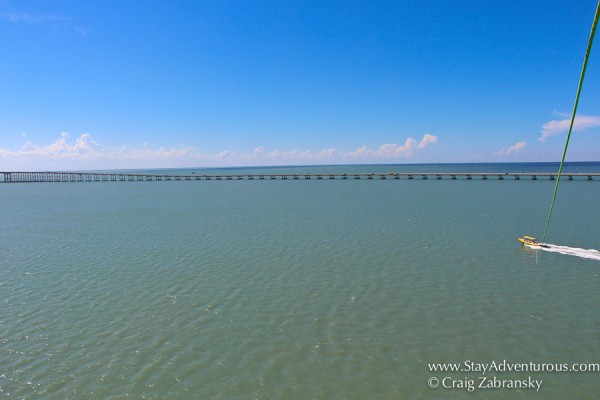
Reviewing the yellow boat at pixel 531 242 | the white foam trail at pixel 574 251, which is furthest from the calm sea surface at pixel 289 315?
the white foam trail at pixel 574 251

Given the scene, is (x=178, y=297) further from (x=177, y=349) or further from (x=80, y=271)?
(x=80, y=271)

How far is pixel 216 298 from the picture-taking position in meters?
15.9

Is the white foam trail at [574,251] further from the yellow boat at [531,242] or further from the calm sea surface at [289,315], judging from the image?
the calm sea surface at [289,315]

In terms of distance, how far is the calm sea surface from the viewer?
9.89m

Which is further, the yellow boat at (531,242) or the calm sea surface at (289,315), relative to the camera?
the yellow boat at (531,242)

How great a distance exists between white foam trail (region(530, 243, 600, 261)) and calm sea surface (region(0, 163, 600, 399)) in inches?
41.2

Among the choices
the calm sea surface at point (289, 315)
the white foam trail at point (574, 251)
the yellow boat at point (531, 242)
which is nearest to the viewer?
the calm sea surface at point (289, 315)

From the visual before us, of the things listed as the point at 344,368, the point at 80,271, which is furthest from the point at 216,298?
the point at 80,271

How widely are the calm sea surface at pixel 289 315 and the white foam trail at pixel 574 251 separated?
1.05 m

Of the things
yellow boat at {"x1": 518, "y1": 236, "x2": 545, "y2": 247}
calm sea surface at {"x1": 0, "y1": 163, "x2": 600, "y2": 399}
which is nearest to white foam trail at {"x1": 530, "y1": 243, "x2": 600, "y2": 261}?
yellow boat at {"x1": 518, "y1": 236, "x2": 545, "y2": 247}

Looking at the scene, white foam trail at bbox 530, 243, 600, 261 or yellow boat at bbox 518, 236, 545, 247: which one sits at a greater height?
yellow boat at bbox 518, 236, 545, 247

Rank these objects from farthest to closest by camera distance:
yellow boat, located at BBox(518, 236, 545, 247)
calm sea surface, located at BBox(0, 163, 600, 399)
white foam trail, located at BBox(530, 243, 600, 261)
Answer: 1. yellow boat, located at BBox(518, 236, 545, 247)
2. white foam trail, located at BBox(530, 243, 600, 261)
3. calm sea surface, located at BBox(0, 163, 600, 399)

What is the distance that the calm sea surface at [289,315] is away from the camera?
9.89 metres

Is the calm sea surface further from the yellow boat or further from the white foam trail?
the white foam trail
